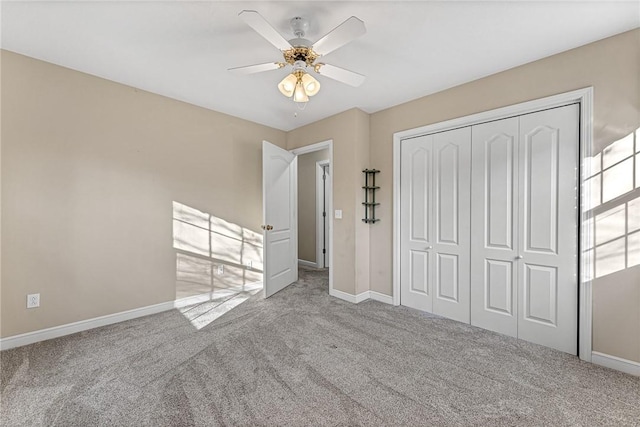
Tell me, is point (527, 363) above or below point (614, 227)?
below

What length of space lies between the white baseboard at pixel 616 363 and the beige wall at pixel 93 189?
385 centimetres

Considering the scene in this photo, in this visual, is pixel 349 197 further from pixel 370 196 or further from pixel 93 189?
pixel 93 189

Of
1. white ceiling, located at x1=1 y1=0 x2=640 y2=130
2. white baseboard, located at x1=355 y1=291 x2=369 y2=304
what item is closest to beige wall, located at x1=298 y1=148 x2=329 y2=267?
white baseboard, located at x1=355 y1=291 x2=369 y2=304

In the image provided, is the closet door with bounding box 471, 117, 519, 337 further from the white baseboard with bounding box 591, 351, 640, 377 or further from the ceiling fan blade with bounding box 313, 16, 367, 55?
the ceiling fan blade with bounding box 313, 16, 367, 55

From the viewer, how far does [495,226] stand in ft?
8.69

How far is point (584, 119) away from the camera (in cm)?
216

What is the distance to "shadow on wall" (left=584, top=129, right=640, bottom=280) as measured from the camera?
1989mm

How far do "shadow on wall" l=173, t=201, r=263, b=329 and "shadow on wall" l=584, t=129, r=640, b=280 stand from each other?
11.5ft

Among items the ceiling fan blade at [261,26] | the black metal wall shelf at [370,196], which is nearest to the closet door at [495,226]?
the black metal wall shelf at [370,196]

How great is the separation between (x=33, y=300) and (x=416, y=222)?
3.78m

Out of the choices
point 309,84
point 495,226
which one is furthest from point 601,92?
point 309,84

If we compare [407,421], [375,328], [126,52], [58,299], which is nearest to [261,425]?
[407,421]

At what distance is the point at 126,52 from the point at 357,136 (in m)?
2.44

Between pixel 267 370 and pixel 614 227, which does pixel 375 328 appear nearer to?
pixel 267 370
